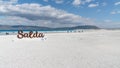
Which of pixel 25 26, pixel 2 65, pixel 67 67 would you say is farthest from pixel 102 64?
pixel 25 26

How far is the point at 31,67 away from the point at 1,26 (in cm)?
17114

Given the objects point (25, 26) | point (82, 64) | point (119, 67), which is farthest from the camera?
point (25, 26)

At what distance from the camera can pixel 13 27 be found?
172750 mm

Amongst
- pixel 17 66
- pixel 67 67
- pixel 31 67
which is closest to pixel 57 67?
pixel 67 67

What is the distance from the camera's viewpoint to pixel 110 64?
7754mm

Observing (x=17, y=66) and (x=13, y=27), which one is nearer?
(x=17, y=66)

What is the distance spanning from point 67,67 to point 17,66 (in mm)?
1891

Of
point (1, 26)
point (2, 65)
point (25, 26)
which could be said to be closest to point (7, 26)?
point (1, 26)

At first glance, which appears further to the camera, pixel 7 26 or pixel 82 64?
pixel 7 26

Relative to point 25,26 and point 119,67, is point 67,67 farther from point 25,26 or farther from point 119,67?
point 25,26

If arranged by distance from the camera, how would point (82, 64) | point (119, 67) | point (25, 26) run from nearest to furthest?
1. point (119, 67)
2. point (82, 64)
3. point (25, 26)

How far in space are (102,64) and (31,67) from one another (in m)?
2.80

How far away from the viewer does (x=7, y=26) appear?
173375 millimetres

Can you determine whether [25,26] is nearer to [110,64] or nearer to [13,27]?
[13,27]
